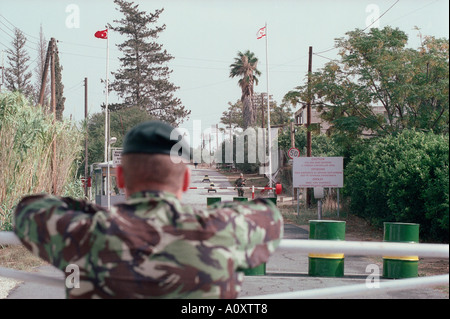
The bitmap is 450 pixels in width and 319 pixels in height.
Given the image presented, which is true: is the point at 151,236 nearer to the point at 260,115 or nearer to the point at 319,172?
the point at 319,172

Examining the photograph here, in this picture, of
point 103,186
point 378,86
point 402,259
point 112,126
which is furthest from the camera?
point 112,126

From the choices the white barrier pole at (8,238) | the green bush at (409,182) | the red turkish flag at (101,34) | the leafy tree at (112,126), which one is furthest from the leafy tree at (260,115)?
the white barrier pole at (8,238)

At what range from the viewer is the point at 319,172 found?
23750 millimetres

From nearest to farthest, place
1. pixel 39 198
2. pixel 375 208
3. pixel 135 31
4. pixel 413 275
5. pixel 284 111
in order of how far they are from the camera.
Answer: pixel 39 198 < pixel 413 275 < pixel 375 208 < pixel 135 31 < pixel 284 111

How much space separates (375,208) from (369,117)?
4.28 metres

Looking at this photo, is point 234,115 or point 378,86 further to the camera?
point 234,115

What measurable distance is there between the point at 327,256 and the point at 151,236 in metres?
7.11

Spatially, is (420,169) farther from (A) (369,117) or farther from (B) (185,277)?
(B) (185,277)

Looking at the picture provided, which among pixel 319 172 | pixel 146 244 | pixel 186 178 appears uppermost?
pixel 186 178

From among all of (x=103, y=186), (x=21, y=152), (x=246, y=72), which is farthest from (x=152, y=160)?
(x=246, y=72)

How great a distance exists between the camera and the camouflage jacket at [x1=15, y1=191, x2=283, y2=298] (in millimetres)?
1774

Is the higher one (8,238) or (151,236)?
(151,236)
